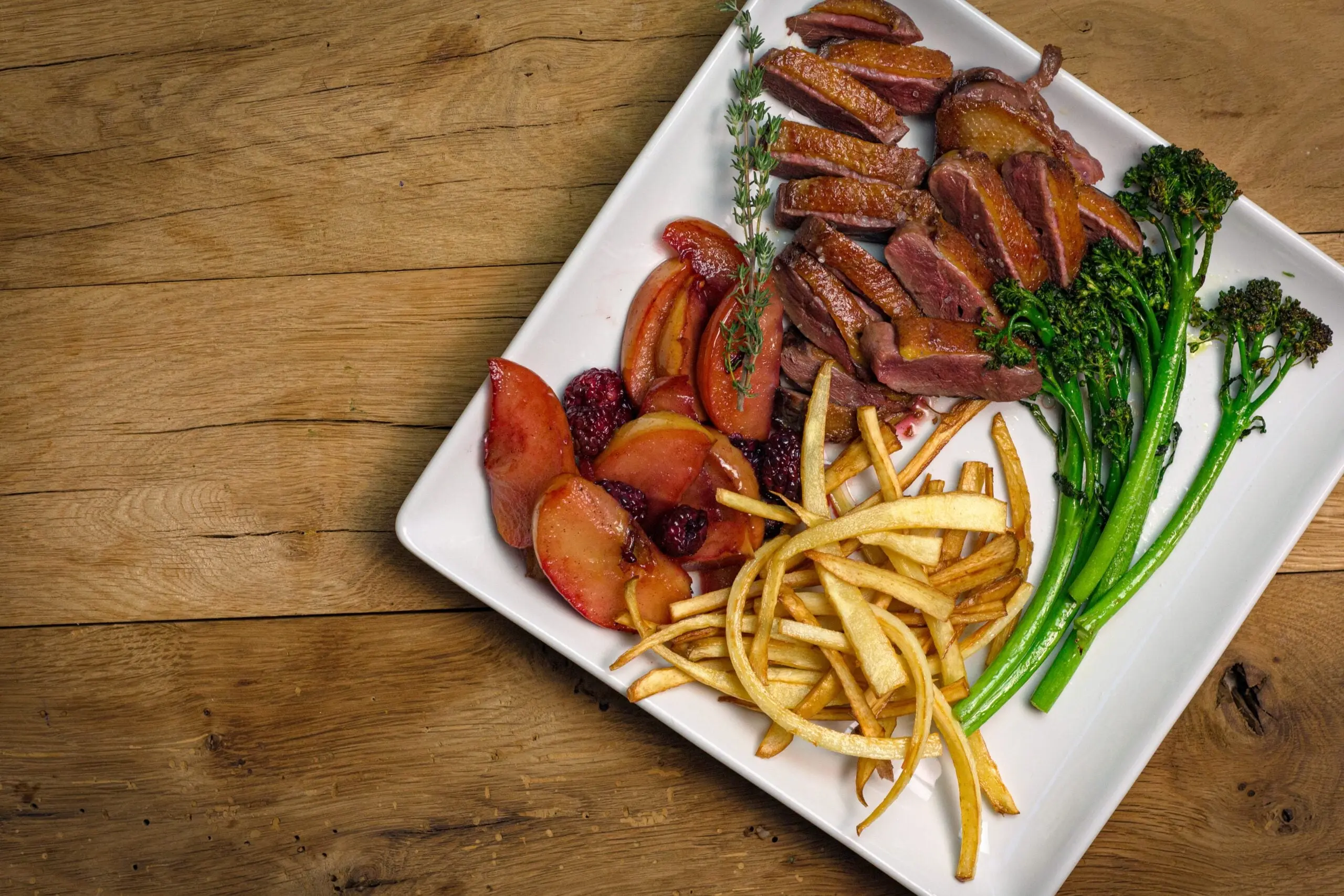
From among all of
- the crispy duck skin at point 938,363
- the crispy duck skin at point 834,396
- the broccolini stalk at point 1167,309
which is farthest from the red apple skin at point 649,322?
the broccolini stalk at point 1167,309

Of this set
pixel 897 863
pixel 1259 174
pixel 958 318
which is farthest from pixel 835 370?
pixel 1259 174

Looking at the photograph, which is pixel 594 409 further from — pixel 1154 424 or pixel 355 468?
pixel 1154 424

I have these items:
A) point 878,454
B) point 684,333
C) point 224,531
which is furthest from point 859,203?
point 224,531

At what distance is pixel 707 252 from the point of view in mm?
2828

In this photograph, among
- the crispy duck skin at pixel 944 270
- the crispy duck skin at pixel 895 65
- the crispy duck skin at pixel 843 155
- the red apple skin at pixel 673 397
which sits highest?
the crispy duck skin at pixel 895 65

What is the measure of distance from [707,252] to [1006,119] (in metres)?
1.00

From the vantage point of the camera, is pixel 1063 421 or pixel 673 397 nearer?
→ pixel 673 397

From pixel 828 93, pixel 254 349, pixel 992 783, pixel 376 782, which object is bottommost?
pixel 376 782

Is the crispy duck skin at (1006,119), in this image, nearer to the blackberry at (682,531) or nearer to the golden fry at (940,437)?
the golden fry at (940,437)

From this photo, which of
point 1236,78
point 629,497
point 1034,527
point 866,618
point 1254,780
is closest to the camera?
point 866,618

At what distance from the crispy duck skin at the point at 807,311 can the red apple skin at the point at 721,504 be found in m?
0.46

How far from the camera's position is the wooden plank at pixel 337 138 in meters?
3.22

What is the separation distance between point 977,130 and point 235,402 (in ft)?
8.85

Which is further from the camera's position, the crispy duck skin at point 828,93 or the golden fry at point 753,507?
the crispy duck skin at point 828,93
